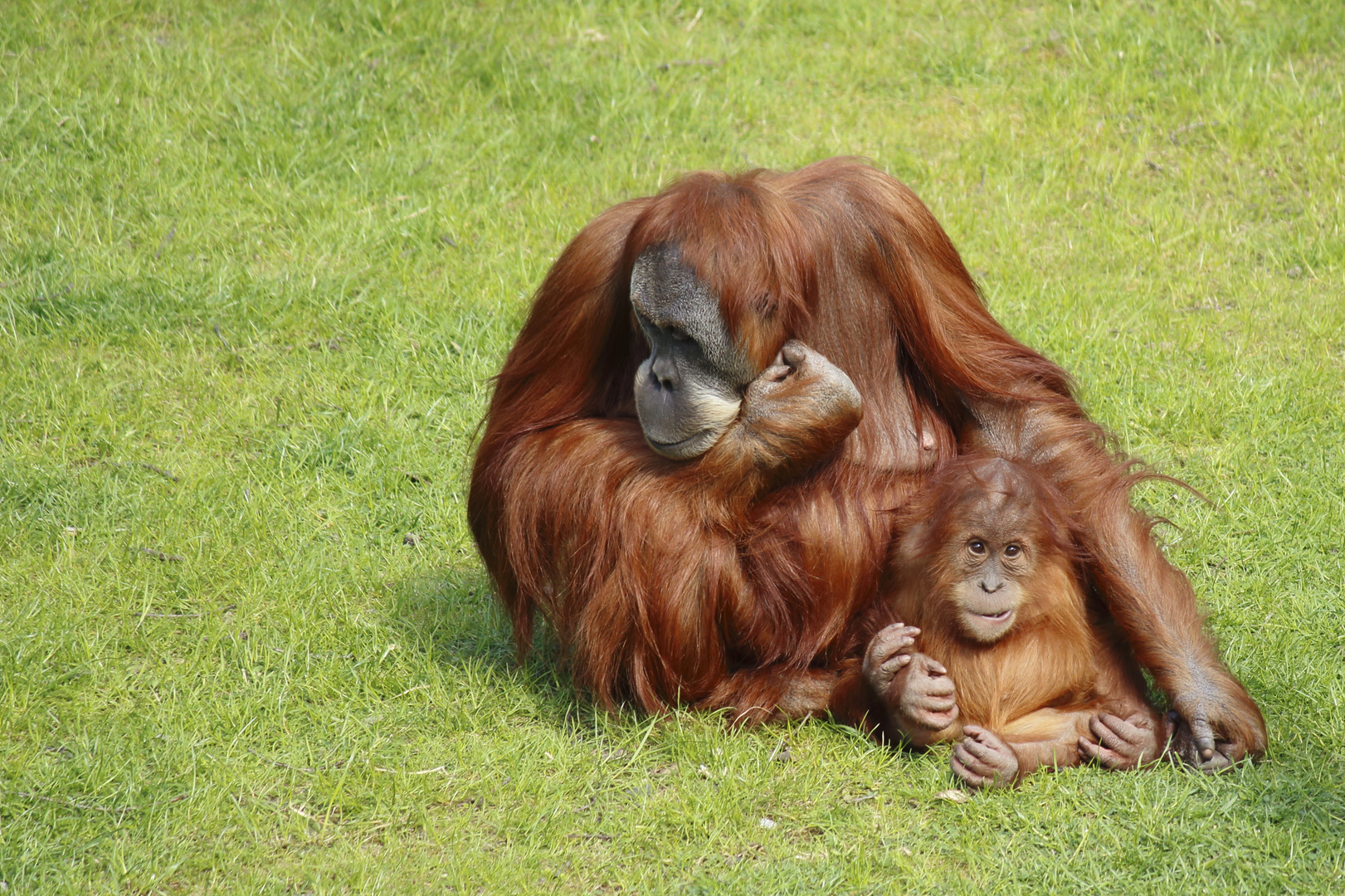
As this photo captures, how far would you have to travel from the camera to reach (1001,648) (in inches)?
114

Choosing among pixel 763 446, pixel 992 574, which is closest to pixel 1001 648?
pixel 992 574

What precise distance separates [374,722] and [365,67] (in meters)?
3.63

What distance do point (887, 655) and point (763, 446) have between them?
1.62 ft

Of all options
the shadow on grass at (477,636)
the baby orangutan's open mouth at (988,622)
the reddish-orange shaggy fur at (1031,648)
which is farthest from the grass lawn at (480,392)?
the baby orangutan's open mouth at (988,622)

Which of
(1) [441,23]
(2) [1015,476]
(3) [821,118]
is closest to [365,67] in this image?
(1) [441,23]

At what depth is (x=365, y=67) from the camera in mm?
5949

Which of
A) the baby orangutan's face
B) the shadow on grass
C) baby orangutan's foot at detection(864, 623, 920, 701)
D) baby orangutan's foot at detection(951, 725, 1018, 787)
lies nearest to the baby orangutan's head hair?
the baby orangutan's face

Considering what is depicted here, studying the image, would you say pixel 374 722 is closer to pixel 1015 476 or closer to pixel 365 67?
pixel 1015 476

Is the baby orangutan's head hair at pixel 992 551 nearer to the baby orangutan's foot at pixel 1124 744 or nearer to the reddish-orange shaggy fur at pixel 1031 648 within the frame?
the reddish-orange shaggy fur at pixel 1031 648

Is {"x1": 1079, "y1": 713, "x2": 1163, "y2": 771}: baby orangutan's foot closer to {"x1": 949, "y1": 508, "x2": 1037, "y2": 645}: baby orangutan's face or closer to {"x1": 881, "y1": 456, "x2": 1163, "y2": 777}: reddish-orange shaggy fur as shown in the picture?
{"x1": 881, "y1": 456, "x2": 1163, "y2": 777}: reddish-orange shaggy fur

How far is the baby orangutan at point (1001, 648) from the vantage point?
9.24 feet

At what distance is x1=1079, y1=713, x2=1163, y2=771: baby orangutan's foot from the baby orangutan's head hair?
0.26m

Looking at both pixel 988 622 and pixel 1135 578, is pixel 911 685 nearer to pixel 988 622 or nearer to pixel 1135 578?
pixel 988 622

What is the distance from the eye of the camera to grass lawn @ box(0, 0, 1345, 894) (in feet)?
9.00
